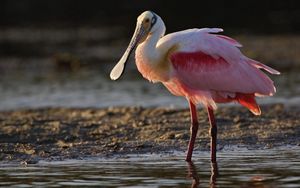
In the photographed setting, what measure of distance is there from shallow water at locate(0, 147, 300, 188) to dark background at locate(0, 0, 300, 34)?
1967 centimetres

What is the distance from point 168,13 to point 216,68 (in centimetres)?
2702

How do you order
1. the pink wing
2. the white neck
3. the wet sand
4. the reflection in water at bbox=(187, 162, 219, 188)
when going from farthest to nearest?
the wet sand < the pink wing < the white neck < the reflection in water at bbox=(187, 162, 219, 188)

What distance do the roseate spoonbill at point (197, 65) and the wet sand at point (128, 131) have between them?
83 cm

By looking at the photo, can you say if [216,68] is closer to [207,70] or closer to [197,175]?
[207,70]

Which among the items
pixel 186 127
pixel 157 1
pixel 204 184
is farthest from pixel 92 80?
pixel 157 1

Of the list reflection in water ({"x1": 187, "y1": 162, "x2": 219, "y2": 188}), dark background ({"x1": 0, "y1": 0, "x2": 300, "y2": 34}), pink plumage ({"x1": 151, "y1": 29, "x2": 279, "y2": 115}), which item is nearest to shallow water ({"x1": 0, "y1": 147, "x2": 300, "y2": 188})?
reflection in water ({"x1": 187, "y1": 162, "x2": 219, "y2": 188})

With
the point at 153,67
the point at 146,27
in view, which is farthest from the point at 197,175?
the point at 146,27

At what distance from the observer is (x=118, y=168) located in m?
9.73

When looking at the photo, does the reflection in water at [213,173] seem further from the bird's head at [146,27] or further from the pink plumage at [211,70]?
the bird's head at [146,27]

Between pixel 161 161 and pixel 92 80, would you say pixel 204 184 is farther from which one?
pixel 92 80

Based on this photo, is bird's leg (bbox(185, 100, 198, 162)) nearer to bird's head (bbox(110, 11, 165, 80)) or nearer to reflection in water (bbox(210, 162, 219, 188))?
reflection in water (bbox(210, 162, 219, 188))

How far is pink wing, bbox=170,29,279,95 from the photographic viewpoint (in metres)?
10.4

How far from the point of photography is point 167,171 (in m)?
9.46

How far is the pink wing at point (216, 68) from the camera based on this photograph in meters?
10.4
